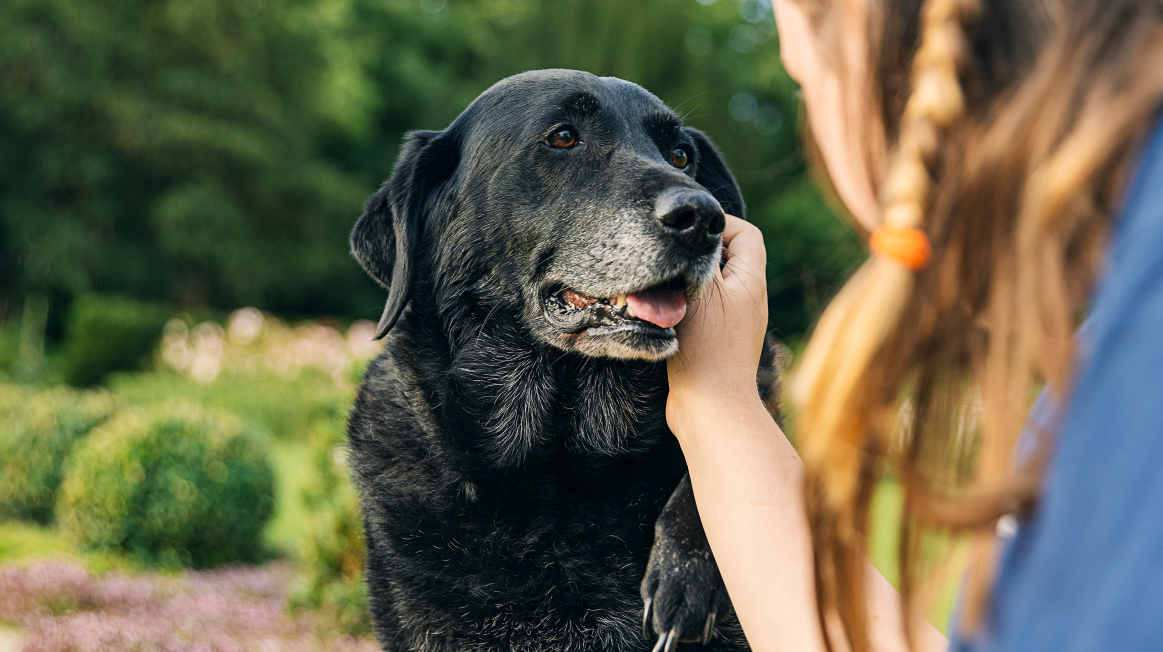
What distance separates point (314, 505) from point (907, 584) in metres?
4.67

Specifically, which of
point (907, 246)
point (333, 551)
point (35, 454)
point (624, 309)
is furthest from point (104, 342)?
point (907, 246)

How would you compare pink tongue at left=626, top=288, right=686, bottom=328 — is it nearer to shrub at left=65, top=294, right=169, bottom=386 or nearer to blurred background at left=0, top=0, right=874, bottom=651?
blurred background at left=0, top=0, right=874, bottom=651

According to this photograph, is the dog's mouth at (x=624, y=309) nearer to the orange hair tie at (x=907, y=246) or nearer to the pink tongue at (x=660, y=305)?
the pink tongue at (x=660, y=305)

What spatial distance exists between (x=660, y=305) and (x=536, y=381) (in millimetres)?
471

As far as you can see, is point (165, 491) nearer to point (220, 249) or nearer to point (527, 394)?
point (527, 394)

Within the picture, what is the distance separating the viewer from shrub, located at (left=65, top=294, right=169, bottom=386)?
13.2m

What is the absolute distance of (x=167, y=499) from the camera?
18.8 feet

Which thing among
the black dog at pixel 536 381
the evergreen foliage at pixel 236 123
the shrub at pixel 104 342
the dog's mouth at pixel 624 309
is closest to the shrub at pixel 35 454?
the black dog at pixel 536 381

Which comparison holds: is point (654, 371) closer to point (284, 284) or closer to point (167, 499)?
point (167, 499)

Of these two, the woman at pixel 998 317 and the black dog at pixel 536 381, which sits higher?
the woman at pixel 998 317

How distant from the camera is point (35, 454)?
695 centimetres

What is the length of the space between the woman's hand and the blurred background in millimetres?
3510

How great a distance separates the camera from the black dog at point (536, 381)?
6.70ft

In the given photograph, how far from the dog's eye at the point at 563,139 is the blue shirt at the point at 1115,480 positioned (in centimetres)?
172
